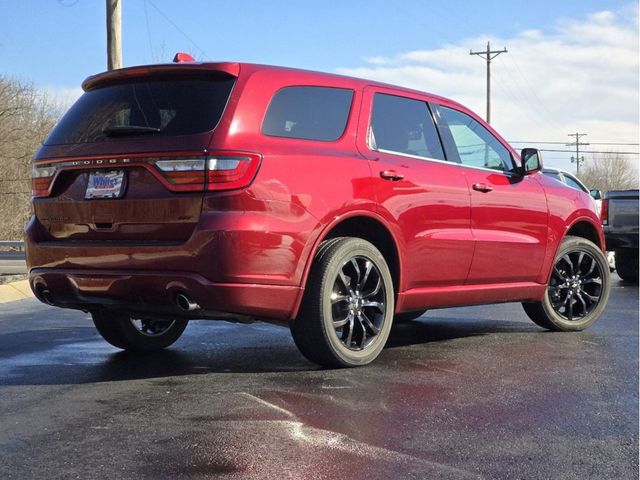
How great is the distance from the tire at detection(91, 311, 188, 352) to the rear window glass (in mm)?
1810

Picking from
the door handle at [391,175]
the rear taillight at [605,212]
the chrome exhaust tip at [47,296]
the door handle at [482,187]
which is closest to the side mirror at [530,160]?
the door handle at [482,187]

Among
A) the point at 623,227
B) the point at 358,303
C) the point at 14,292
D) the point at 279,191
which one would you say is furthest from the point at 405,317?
the point at 623,227

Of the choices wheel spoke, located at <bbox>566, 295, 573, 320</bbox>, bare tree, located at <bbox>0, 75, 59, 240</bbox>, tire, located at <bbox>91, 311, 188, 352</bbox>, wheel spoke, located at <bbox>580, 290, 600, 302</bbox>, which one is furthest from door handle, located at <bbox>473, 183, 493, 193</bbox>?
bare tree, located at <bbox>0, 75, 59, 240</bbox>

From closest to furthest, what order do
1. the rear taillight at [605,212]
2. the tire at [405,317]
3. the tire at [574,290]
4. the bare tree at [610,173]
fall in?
the tire at [574,290], the tire at [405,317], the rear taillight at [605,212], the bare tree at [610,173]

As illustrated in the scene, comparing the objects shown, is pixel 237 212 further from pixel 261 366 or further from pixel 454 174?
pixel 454 174

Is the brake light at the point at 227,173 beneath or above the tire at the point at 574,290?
above

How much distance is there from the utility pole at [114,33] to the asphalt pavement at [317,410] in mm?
8990

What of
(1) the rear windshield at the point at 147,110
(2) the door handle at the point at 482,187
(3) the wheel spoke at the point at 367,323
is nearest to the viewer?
(1) the rear windshield at the point at 147,110

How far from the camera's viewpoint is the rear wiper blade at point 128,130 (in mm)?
4711

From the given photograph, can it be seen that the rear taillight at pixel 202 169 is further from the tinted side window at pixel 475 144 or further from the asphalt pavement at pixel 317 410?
the tinted side window at pixel 475 144

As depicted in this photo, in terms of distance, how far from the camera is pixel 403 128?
569 cm

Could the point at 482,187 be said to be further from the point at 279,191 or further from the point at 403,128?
the point at 279,191

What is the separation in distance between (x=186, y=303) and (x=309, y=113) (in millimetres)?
1396

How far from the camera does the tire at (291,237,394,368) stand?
484 centimetres
